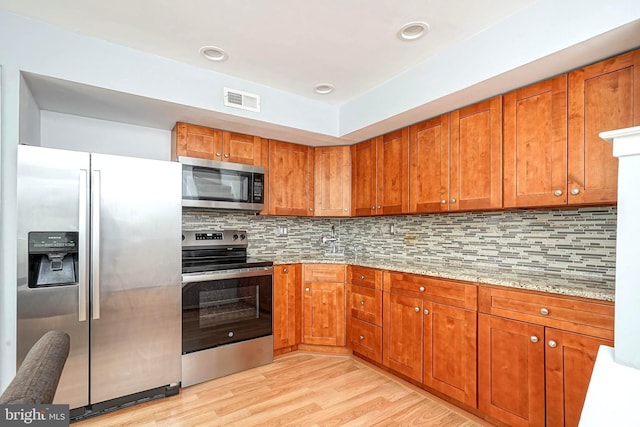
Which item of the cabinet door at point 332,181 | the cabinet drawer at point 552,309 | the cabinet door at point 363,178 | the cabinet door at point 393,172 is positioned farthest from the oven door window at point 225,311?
the cabinet drawer at point 552,309

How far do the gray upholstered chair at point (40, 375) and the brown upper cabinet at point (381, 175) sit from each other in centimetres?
261

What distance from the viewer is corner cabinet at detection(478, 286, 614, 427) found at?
1704 millimetres

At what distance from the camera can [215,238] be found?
3225 mm

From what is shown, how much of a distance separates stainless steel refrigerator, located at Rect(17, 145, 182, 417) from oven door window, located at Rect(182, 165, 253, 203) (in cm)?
32

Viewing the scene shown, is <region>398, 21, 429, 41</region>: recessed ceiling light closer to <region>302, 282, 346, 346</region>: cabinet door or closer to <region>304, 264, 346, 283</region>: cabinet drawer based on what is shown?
<region>304, 264, 346, 283</region>: cabinet drawer

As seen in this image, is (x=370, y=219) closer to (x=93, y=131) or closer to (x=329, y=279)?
(x=329, y=279)

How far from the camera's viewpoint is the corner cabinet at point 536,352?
1.70 metres

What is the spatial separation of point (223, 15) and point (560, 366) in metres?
2.71

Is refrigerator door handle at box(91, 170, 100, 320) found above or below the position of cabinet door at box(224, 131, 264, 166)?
below

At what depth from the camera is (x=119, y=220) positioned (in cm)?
228

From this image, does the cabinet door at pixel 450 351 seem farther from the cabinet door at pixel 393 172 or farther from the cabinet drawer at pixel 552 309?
the cabinet door at pixel 393 172

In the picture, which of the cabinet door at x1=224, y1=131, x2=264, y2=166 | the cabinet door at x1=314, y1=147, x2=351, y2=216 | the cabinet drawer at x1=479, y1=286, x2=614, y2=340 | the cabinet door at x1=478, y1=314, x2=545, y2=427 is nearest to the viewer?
the cabinet drawer at x1=479, y1=286, x2=614, y2=340

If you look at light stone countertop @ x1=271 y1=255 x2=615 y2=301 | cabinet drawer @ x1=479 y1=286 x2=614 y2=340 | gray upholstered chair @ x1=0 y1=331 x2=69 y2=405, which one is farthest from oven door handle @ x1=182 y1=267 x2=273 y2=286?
gray upholstered chair @ x1=0 y1=331 x2=69 y2=405

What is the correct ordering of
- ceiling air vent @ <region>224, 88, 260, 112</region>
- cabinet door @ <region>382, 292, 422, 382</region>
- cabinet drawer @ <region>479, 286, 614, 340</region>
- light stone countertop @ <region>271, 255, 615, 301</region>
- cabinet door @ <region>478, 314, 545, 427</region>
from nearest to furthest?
cabinet drawer @ <region>479, 286, 614, 340</region> < light stone countertop @ <region>271, 255, 615, 301</region> < cabinet door @ <region>478, 314, 545, 427</region> < cabinet door @ <region>382, 292, 422, 382</region> < ceiling air vent @ <region>224, 88, 260, 112</region>
